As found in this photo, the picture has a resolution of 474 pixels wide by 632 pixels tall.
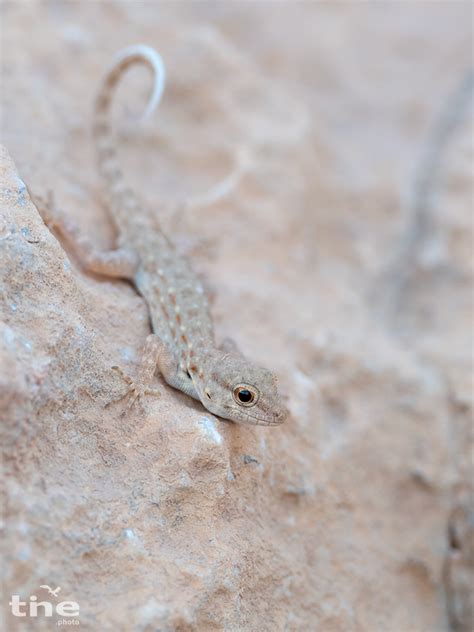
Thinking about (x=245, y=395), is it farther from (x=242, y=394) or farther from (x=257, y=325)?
(x=257, y=325)

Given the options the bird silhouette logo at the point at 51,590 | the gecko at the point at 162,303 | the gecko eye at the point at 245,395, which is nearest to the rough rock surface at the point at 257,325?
the bird silhouette logo at the point at 51,590

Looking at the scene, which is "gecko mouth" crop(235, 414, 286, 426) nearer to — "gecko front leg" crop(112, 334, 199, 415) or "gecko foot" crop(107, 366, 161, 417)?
"gecko front leg" crop(112, 334, 199, 415)

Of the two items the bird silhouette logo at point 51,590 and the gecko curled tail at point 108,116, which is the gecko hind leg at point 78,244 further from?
the bird silhouette logo at point 51,590

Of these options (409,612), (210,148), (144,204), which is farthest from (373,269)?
(409,612)

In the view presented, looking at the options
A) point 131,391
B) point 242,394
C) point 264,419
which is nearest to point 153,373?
point 131,391

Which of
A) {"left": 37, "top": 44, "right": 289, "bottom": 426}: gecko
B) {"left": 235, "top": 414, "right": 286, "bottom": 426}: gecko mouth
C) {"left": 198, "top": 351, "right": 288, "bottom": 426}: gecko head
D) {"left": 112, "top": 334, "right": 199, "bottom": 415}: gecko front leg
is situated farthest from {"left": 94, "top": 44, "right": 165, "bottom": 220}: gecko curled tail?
{"left": 235, "top": 414, "right": 286, "bottom": 426}: gecko mouth

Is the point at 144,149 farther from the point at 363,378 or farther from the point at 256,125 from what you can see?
the point at 363,378
